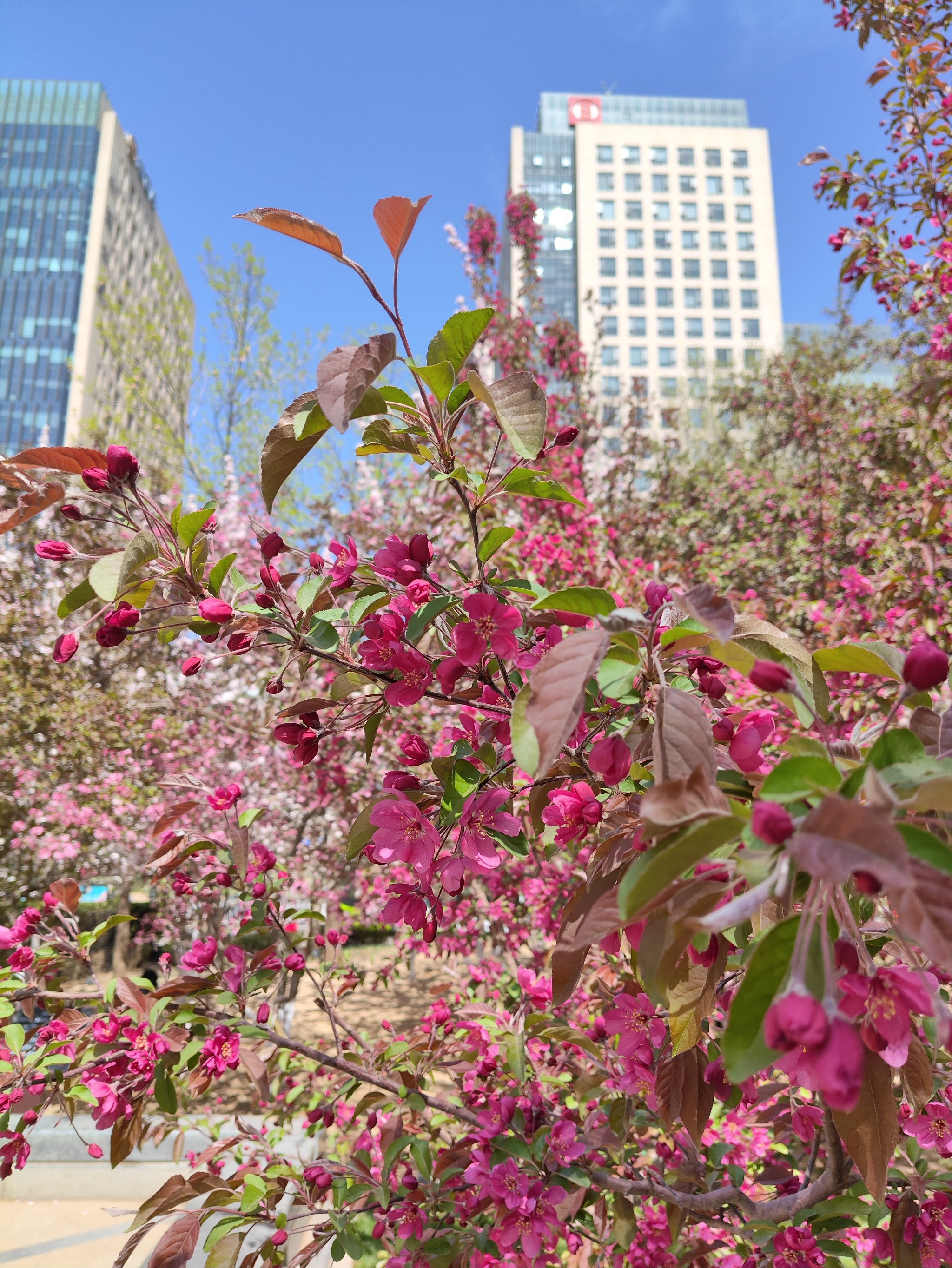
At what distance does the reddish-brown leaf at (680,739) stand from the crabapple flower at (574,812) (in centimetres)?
27

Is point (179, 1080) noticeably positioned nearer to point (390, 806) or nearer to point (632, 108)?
point (390, 806)

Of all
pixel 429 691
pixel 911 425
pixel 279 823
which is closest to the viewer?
pixel 429 691

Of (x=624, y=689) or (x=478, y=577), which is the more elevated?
(x=478, y=577)

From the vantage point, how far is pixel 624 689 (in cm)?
67

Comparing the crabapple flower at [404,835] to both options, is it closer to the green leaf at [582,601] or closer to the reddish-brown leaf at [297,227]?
the green leaf at [582,601]

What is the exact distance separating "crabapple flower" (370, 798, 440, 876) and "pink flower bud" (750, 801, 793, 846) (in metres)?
0.52

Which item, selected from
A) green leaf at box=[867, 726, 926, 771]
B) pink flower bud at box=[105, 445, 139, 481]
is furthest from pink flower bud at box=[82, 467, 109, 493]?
green leaf at box=[867, 726, 926, 771]

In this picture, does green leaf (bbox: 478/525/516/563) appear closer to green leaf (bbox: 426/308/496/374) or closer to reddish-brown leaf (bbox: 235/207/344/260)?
green leaf (bbox: 426/308/496/374)

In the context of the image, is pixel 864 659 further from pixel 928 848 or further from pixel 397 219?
pixel 397 219

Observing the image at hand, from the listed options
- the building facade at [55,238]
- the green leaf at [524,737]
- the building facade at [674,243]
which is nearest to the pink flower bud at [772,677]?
the green leaf at [524,737]

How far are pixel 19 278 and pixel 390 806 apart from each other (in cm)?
6259

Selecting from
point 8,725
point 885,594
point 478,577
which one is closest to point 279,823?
point 8,725

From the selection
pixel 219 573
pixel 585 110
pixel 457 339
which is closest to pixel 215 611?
pixel 219 573

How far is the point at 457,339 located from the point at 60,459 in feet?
1.61
